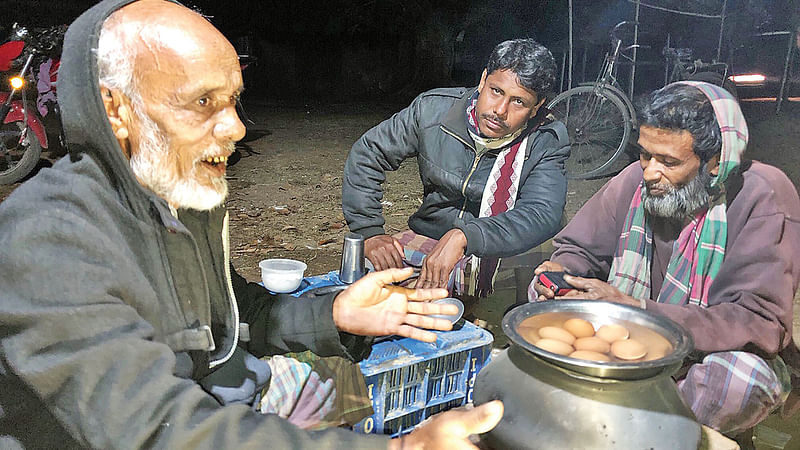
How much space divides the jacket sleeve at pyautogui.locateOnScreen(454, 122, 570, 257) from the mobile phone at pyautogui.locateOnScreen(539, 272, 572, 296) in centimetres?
55

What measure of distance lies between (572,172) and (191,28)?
23.8 ft

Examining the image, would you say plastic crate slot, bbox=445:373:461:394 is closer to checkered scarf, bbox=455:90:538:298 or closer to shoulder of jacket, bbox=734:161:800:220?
checkered scarf, bbox=455:90:538:298

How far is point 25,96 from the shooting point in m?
7.35

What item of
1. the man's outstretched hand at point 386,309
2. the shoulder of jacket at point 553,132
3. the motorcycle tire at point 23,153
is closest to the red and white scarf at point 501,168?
the shoulder of jacket at point 553,132

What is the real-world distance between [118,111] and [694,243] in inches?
105

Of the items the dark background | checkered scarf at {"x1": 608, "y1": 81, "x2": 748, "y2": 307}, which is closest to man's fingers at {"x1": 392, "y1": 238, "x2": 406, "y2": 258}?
checkered scarf at {"x1": 608, "y1": 81, "x2": 748, "y2": 307}

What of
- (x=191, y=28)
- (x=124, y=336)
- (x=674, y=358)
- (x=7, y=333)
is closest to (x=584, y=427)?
(x=674, y=358)

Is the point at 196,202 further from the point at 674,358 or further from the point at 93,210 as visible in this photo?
the point at 674,358

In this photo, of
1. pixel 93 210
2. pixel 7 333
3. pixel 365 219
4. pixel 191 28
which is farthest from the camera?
pixel 365 219

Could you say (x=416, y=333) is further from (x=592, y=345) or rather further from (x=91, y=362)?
(x=91, y=362)

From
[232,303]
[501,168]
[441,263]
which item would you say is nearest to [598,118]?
[501,168]

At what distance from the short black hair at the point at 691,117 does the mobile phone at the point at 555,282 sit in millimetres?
898

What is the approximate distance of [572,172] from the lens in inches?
336

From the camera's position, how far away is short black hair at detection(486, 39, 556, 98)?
371 centimetres
